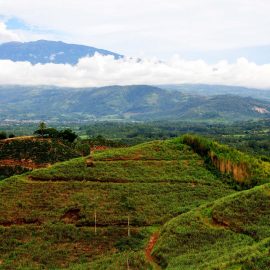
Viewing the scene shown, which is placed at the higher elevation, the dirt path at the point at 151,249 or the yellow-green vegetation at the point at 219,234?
the yellow-green vegetation at the point at 219,234

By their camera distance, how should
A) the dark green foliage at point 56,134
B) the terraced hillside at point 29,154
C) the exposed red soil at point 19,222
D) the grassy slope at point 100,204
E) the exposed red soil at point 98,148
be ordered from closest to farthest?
1. the grassy slope at point 100,204
2. the exposed red soil at point 19,222
3. the terraced hillside at point 29,154
4. the dark green foliage at point 56,134
5. the exposed red soil at point 98,148

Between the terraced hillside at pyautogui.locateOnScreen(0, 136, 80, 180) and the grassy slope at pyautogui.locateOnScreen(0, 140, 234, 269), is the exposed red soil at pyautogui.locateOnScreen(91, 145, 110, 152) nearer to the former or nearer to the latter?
the terraced hillside at pyautogui.locateOnScreen(0, 136, 80, 180)

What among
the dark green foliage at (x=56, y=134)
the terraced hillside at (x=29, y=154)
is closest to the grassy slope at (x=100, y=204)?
the terraced hillside at (x=29, y=154)

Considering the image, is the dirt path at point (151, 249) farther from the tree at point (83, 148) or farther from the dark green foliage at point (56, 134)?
the dark green foliage at point (56, 134)

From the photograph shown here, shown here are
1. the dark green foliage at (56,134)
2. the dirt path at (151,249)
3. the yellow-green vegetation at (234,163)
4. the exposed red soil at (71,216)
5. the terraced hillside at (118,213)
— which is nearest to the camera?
the dirt path at (151,249)

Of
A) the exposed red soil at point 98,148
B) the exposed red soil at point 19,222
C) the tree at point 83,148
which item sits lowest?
the exposed red soil at point 19,222

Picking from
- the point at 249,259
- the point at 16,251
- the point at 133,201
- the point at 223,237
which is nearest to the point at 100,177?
the point at 133,201

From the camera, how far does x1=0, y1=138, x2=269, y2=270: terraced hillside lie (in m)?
39.8

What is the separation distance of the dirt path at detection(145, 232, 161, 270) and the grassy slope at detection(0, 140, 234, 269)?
0.53 meters

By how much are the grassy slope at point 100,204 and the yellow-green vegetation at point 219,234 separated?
2.79 meters

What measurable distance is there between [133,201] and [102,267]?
12.7 metres

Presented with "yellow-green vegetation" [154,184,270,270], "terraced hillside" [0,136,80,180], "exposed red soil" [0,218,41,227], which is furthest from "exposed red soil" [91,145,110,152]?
"yellow-green vegetation" [154,184,270,270]

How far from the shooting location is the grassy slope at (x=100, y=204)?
4125 cm

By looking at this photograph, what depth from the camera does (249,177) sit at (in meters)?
55.3
